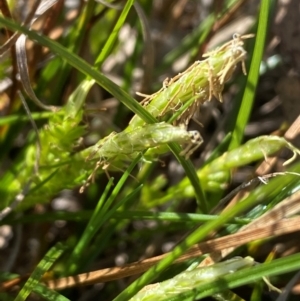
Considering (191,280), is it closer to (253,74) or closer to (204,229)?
(204,229)

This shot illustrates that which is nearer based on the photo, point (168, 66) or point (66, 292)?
point (66, 292)

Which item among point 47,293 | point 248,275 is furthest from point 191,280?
point 47,293

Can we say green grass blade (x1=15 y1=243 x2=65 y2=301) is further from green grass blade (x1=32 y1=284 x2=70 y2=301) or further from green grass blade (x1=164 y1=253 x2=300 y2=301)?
green grass blade (x1=164 y1=253 x2=300 y2=301)

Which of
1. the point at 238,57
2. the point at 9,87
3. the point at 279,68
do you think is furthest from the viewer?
the point at 279,68

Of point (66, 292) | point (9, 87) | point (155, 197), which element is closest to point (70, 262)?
point (66, 292)

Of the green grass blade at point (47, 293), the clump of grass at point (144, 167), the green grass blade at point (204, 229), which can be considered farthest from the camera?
the green grass blade at point (47, 293)

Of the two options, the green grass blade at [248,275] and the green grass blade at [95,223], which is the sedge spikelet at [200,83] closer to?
the green grass blade at [95,223]

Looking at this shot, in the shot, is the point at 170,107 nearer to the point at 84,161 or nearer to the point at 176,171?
the point at 84,161

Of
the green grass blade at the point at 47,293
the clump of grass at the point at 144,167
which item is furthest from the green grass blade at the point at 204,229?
the green grass blade at the point at 47,293
